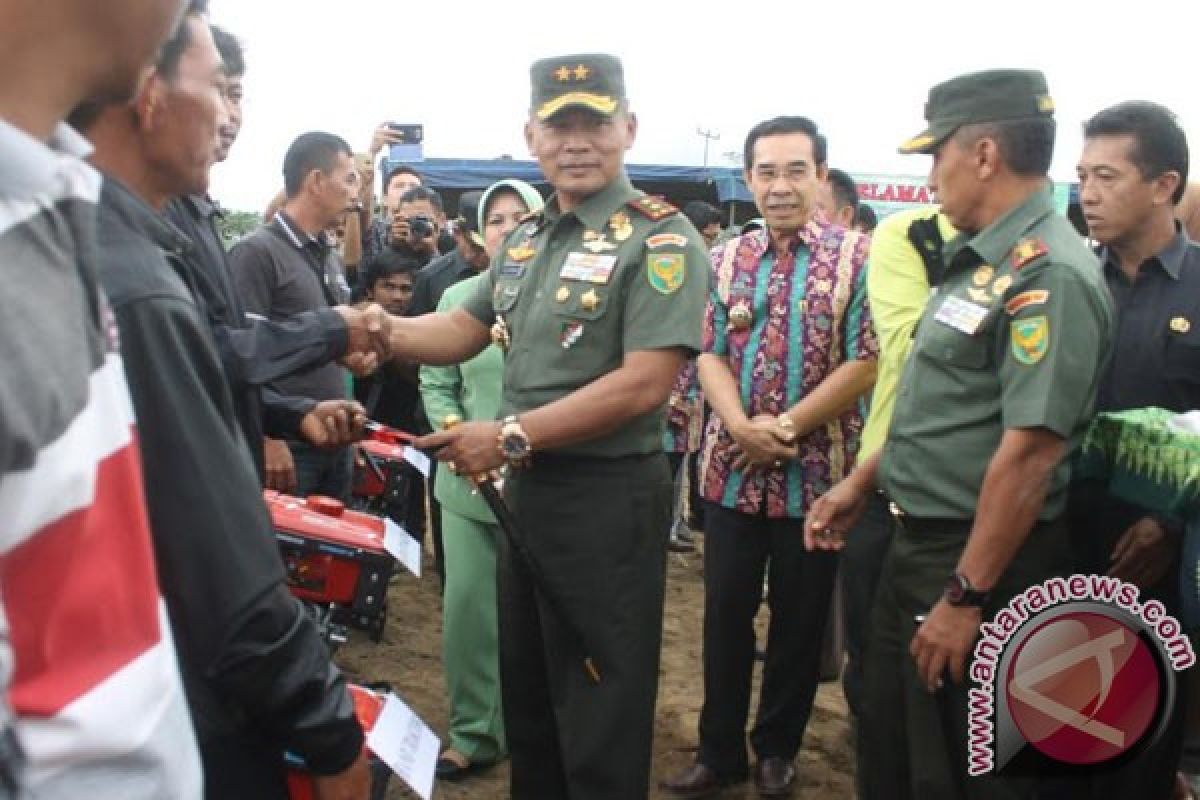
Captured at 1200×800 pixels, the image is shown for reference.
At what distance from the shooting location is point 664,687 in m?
4.42

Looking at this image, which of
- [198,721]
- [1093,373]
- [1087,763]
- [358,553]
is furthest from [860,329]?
[198,721]

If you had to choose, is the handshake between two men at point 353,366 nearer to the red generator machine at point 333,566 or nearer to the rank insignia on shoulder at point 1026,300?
the red generator machine at point 333,566

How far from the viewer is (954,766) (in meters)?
2.38

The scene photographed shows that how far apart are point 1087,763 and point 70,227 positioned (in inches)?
106

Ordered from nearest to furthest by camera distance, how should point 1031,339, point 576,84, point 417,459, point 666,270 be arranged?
point 1031,339, point 666,270, point 576,84, point 417,459

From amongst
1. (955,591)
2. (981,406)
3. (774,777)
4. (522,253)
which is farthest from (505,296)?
(774,777)

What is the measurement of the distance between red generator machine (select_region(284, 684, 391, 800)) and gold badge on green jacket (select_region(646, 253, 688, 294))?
1.22m

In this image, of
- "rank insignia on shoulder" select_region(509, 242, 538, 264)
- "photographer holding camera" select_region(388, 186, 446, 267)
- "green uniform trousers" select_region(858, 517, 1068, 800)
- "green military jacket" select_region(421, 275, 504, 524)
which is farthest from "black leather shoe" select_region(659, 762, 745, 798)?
"photographer holding camera" select_region(388, 186, 446, 267)

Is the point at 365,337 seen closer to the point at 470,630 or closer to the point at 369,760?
the point at 369,760

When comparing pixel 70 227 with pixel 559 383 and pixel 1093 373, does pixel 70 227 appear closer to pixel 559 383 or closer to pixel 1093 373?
pixel 559 383

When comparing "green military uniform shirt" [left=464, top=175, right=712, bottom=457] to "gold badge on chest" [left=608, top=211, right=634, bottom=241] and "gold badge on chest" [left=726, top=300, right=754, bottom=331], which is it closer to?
"gold badge on chest" [left=608, top=211, right=634, bottom=241]

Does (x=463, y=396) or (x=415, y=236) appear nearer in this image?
(x=463, y=396)

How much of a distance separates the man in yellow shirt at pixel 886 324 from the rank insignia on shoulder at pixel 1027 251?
605 millimetres

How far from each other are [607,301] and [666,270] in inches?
6.9
